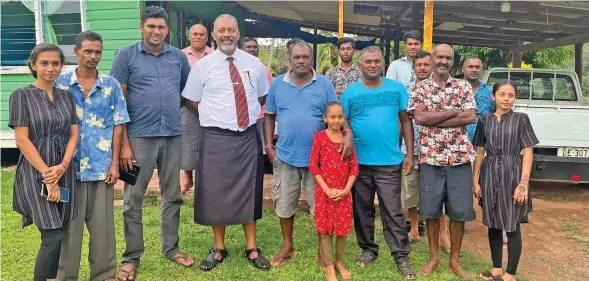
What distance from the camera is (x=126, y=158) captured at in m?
3.08

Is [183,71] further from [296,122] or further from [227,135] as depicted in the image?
[296,122]

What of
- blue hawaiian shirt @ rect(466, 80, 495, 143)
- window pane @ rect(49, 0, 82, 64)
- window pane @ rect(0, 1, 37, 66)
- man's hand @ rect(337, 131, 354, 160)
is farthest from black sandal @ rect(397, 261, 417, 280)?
window pane @ rect(0, 1, 37, 66)

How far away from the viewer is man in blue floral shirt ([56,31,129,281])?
9.19 feet

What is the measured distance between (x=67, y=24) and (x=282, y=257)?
5.13m

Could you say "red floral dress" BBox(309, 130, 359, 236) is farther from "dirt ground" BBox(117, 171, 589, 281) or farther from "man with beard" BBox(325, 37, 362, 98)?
"dirt ground" BBox(117, 171, 589, 281)

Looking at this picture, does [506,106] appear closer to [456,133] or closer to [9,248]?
[456,133]

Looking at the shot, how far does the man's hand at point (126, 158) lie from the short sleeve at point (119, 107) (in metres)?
0.22

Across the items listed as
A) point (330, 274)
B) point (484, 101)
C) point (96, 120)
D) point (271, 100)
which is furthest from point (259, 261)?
point (484, 101)

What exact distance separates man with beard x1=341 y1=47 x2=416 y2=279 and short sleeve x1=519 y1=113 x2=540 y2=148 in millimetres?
775

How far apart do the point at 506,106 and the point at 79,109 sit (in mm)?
2988

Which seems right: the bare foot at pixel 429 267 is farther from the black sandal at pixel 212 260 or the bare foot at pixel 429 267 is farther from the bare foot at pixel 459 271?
the black sandal at pixel 212 260

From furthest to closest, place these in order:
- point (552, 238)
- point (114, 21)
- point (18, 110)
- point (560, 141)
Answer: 1. point (114, 21)
2. point (560, 141)
3. point (552, 238)
4. point (18, 110)

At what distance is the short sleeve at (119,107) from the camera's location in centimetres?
293

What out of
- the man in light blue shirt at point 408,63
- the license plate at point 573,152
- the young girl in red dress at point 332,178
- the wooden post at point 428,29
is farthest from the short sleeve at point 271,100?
the license plate at point 573,152
